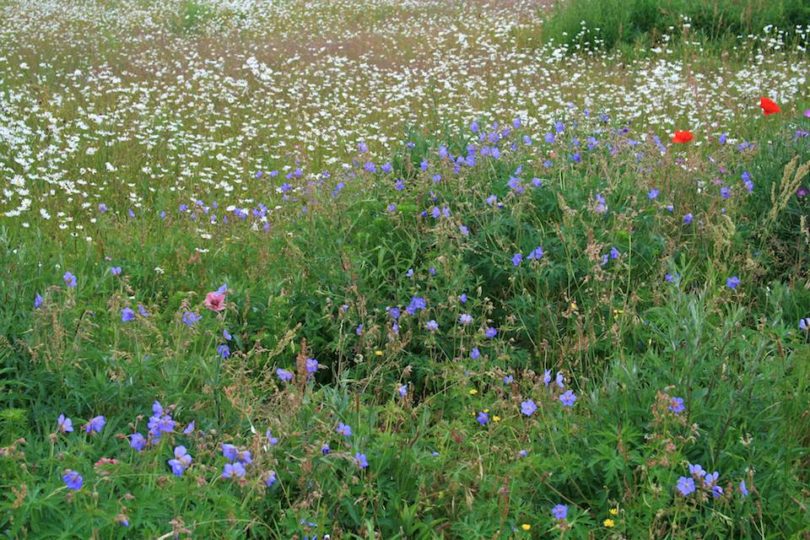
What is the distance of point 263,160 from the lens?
6562 millimetres

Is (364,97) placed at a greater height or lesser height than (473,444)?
lesser

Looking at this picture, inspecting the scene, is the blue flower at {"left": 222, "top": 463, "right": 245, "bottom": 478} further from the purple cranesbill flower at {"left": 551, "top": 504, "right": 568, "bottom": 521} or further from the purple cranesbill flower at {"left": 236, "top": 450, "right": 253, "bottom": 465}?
the purple cranesbill flower at {"left": 551, "top": 504, "right": 568, "bottom": 521}

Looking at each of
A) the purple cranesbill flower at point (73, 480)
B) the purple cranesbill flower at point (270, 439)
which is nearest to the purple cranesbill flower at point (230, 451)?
the purple cranesbill flower at point (270, 439)

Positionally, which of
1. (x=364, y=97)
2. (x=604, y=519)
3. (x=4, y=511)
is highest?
(x=4, y=511)

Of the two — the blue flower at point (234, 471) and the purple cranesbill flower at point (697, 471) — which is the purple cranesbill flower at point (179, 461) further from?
the purple cranesbill flower at point (697, 471)

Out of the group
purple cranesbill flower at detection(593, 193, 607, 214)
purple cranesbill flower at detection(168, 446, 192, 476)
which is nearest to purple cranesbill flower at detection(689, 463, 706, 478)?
purple cranesbill flower at detection(168, 446, 192, 476)

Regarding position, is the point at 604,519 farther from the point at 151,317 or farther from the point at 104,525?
the point at 151,317

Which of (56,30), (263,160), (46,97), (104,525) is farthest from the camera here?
(56,30)

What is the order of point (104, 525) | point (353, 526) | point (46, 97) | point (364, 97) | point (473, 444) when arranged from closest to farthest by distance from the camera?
point (104, 525), point (353, 526), point (473, 444), point (46, 97), point (364, 97)

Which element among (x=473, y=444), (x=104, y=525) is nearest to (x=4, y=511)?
(x=104, y=525)

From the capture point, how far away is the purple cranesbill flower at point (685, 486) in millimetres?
2230

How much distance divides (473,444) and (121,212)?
3456 millimetres

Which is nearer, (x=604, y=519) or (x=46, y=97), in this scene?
(x=604, y=519)

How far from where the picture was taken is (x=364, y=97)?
824 centimetres
